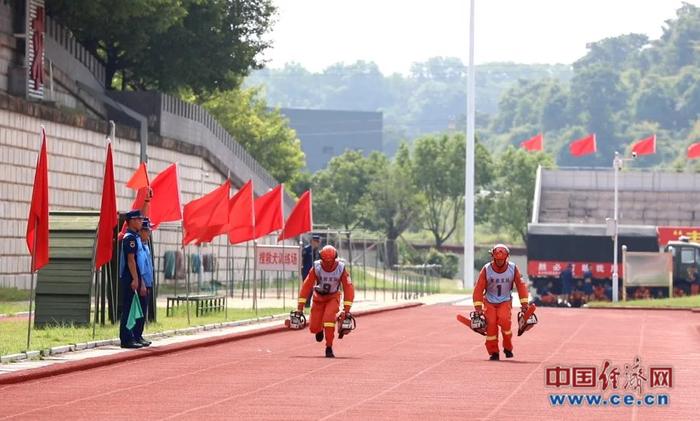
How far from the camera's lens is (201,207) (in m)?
35.9

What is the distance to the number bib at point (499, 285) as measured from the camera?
967 inches

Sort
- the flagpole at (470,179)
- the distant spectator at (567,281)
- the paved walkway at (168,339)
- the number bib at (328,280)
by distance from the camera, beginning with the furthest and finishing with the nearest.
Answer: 1. the flagpole at (470,179)
2. the distant spectator at (567,281)
3. the number bib at (328,280)
4. the paved walkway at (168,339)

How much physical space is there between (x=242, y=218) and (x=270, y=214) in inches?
126

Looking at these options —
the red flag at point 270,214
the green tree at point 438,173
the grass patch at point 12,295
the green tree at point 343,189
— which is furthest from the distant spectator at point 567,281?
the green tree at point 438,173

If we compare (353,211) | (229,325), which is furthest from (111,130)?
(353,211)

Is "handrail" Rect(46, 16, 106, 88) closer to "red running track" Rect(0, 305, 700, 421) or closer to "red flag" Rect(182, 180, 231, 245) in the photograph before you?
"red flag" Rect(182, 180, 231, 245)

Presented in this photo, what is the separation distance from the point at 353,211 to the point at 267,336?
85.6 meters

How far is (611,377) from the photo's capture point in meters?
20.7

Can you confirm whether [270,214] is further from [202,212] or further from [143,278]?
[143,278]

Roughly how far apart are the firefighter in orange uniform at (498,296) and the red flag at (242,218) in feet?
46.8

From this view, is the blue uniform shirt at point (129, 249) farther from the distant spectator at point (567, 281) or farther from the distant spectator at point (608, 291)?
the distant spectator at point (608, 291)

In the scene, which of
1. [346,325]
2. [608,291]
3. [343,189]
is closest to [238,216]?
[346,325]

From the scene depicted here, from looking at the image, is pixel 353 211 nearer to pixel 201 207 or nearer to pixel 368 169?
pixel 368 169

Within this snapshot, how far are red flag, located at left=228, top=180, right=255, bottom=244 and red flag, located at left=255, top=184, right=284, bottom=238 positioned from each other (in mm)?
2881
